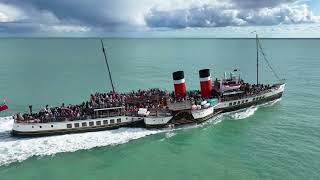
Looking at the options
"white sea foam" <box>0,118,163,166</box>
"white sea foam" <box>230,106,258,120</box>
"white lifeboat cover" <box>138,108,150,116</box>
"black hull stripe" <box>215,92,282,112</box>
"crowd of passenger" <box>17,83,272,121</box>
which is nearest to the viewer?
"white sea foam" <box>0,118,163,166</box>

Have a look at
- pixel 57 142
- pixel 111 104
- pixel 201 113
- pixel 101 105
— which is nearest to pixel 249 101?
pixel 201 113

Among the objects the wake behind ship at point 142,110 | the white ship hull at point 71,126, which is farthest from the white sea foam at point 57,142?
the wake behind ship at point 142,110

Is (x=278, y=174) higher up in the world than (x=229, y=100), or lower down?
lower down

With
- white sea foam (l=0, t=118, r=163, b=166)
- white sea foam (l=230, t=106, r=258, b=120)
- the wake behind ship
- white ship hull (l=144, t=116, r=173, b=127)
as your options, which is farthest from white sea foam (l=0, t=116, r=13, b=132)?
white sea foam (l=230, t=106, r=258, b=120)

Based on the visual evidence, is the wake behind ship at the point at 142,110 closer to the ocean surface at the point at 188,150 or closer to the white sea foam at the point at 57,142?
the white sea foam at the point at 57,142

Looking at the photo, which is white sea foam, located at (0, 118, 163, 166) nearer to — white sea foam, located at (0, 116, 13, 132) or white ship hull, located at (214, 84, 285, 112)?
white sea foam, located at (0, 116, 13, 132)

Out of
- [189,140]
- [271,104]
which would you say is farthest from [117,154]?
[271,104]

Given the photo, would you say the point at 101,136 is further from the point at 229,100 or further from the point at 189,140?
the point at 229,100
